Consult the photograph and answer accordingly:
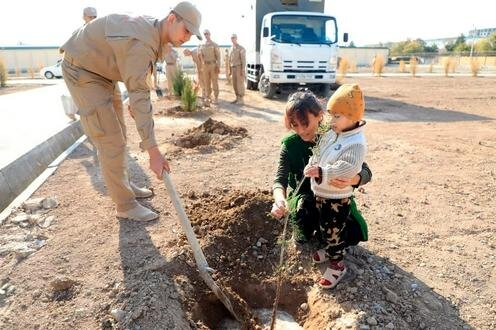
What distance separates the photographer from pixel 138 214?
3.27 m

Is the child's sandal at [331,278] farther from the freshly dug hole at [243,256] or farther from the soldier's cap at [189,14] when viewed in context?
the soldier's cap at [189,14]

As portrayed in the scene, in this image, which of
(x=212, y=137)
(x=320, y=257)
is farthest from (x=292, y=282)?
(x=212, y=137)

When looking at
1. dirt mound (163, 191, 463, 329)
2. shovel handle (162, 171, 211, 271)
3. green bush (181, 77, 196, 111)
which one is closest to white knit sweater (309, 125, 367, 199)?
dirt mound (163, 191, 463, 329)

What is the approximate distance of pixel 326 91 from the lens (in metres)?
11.9

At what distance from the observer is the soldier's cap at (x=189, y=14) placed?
2.46 m

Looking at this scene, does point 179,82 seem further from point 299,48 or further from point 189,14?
point 189,14

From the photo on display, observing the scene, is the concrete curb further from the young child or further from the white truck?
the white truck

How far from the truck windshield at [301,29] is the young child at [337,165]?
9.36 metres

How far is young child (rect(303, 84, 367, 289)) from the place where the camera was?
1.97 metres

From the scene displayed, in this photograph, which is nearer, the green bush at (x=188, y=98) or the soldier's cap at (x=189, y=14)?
the soldier's cap at (x=189, y=14)

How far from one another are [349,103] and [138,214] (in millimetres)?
2042

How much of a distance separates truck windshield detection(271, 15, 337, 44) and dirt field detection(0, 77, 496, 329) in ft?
23.1


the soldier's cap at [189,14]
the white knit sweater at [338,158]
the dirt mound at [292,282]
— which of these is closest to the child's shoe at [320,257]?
the dirt mound at [292,282]

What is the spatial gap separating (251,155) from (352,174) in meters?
3.47
